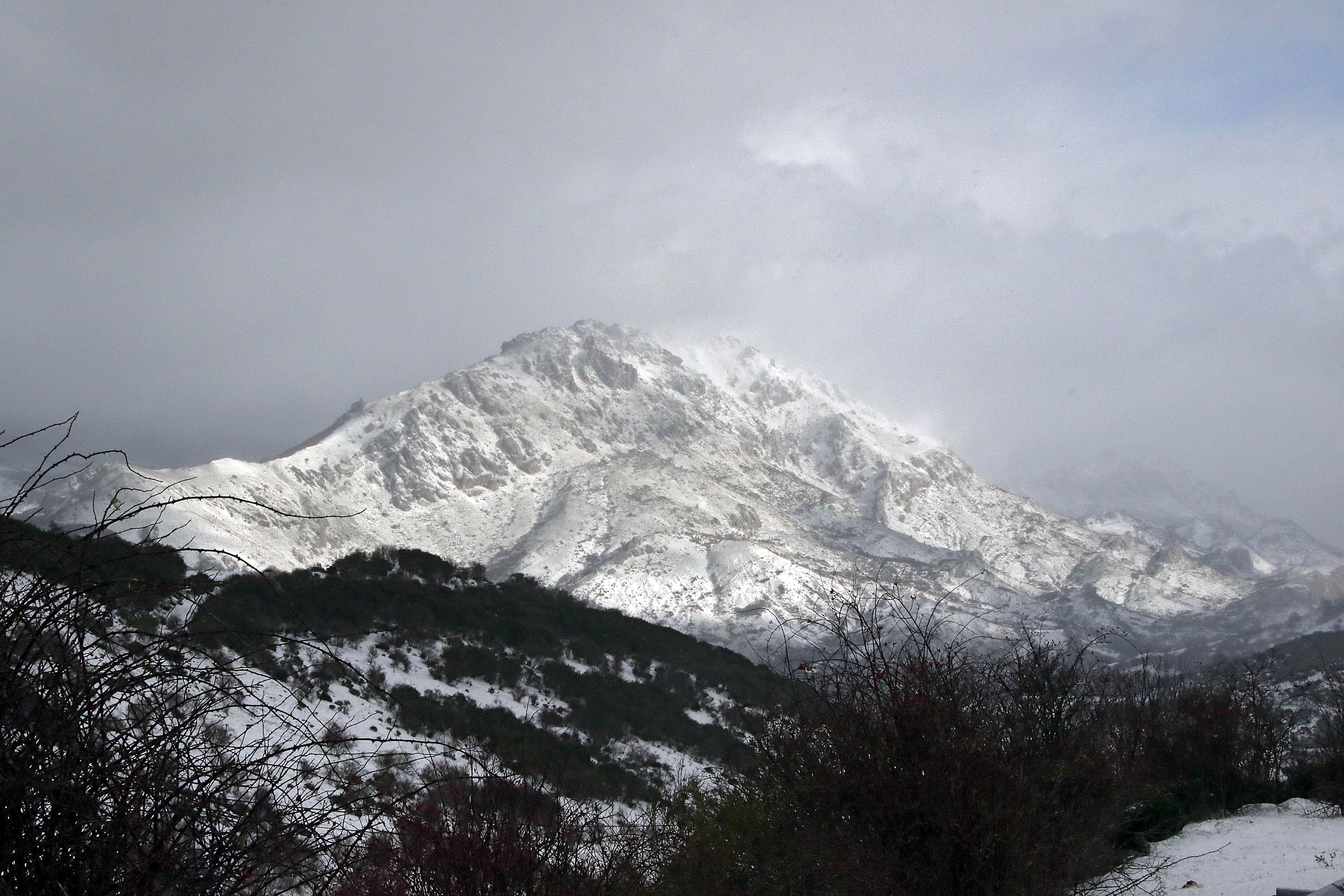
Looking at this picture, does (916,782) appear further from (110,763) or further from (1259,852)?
(1259,852)

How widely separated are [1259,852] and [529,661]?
79.4 ft

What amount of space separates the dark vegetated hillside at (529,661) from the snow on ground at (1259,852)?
23.7 ft

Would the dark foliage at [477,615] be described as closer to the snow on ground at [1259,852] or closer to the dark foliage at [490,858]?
the snow on ground at [1259,852]

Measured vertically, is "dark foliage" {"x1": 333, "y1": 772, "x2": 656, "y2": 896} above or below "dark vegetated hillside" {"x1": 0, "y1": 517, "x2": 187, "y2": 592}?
below

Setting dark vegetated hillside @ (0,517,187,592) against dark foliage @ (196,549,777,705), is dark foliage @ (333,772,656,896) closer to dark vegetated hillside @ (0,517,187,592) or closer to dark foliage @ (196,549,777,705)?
dark vegetated hillside @ (0,517,187,592)

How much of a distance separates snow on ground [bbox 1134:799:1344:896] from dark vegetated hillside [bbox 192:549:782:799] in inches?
284

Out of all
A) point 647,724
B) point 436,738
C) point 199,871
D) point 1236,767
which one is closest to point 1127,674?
point 1236,767

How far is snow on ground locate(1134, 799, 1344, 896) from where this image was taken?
1285cm

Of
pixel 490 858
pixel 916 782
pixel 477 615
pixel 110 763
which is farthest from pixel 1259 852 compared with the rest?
pixel 477 615

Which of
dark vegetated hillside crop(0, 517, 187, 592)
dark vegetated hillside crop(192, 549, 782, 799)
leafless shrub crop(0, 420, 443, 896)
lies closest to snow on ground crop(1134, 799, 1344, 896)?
dark vegetated hillside crop(192, 549, 782, 799)

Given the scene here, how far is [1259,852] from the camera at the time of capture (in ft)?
50.6

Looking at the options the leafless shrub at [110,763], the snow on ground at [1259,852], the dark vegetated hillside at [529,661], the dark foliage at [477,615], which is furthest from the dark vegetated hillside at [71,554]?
the dark foliage at [477,615]

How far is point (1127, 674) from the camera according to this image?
2611 centimetres

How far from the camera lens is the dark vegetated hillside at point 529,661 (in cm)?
2386
